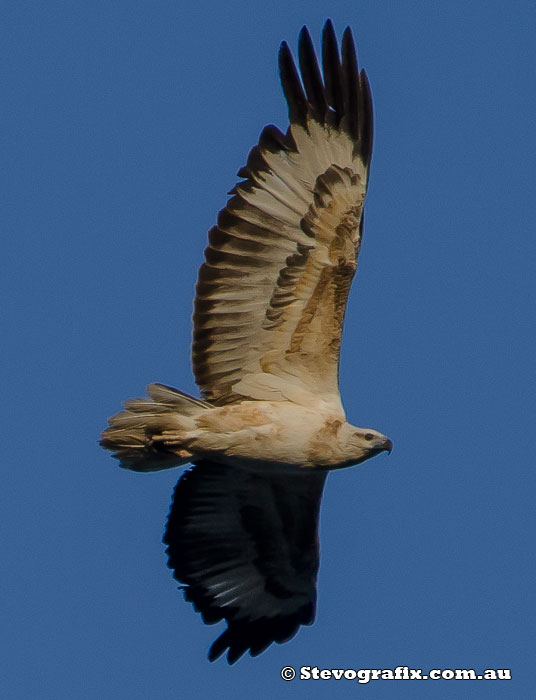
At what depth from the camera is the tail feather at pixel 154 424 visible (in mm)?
12062

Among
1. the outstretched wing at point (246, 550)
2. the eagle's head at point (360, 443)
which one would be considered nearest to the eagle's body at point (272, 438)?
the eagle's head at point (360, 443)

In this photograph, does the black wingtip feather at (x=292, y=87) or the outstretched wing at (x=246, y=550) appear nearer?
the black wingtip feather at (x=292, y=87)

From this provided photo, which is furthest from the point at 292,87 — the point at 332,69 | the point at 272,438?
the point at 272,438

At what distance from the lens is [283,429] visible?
11977 mm

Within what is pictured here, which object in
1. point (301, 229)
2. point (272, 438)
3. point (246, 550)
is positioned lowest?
point (246, 550)

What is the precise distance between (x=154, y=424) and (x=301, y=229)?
2014 mm

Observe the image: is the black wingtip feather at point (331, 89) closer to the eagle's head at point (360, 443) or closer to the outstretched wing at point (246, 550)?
the eagle's head at point (360, 443)

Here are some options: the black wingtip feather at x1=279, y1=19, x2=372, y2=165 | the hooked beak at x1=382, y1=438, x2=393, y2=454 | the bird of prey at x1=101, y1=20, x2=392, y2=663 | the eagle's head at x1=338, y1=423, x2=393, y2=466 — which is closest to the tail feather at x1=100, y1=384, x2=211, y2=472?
the bird of prey at x1=101, y1=20, x2=392, y2=663

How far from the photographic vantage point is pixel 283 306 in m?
12.2

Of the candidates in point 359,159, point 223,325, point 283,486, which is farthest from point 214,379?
point 359,159

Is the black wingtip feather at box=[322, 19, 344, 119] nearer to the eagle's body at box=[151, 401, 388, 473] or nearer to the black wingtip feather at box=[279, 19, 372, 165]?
the black wingtip feather at box=[279, 19, 372, 165]

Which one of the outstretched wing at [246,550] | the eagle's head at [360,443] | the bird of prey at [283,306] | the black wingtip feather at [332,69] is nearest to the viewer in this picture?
the eagle's head at [360,443]

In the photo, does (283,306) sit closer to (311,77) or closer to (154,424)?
(154,424)

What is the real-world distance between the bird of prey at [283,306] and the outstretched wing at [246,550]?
32.1 inches
